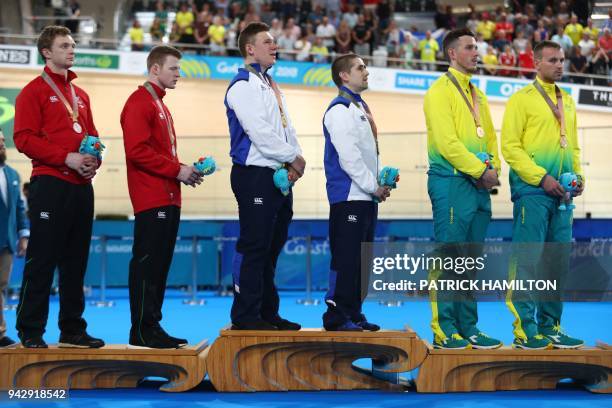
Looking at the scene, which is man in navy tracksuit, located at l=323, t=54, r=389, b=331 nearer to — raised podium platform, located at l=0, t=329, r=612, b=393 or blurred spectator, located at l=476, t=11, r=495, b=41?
raised podium platform, located at l=0, t=329, r=612, b=393

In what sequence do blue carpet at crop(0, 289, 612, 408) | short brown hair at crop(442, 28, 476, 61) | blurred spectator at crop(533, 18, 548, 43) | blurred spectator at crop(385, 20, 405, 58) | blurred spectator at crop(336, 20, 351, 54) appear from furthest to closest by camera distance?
blurred spectator at crop(336, 20, 351, 54) < blurred spectator at crop(385, 20, 405, 58) < blurred spectator at crop(533, 18, 548, 43) < short brown hair at crop(442, 28, 476, 61) < blue carpet at crop(0, 289, 612, 408)

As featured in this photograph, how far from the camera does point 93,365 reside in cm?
552

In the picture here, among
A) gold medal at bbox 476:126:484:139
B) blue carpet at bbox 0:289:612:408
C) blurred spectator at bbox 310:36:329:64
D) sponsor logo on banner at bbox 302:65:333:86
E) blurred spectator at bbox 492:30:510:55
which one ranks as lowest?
blue carpet at bbox 0:289:612:408

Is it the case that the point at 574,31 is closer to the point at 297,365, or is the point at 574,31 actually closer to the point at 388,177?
the point at 388,177

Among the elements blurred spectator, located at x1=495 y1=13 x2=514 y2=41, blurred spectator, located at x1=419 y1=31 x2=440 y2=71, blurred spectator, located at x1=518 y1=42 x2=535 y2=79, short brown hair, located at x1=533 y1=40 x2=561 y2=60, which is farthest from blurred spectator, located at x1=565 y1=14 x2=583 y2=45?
short brown hair, located at x1=533 y1=40 x2=561 y2=60

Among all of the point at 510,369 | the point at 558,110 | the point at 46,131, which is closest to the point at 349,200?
the point at 510,369

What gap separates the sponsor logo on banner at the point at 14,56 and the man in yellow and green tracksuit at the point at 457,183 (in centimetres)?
1648

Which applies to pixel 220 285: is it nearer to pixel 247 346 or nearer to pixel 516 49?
pixel 247 346

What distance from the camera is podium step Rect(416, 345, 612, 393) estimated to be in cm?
546

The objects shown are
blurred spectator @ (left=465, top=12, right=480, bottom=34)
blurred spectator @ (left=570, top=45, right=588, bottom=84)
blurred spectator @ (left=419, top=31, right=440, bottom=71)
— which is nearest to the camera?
blurred spectator @ (left=570, top=45, right=588, bottom=84)

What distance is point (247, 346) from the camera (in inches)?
217

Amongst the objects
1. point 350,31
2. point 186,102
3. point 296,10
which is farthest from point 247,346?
point 296,10

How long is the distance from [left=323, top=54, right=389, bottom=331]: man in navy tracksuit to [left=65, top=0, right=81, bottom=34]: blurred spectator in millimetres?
17707

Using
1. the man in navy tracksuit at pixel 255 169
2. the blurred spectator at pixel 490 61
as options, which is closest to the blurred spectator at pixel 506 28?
the blurred spectator at pixel 490 61
